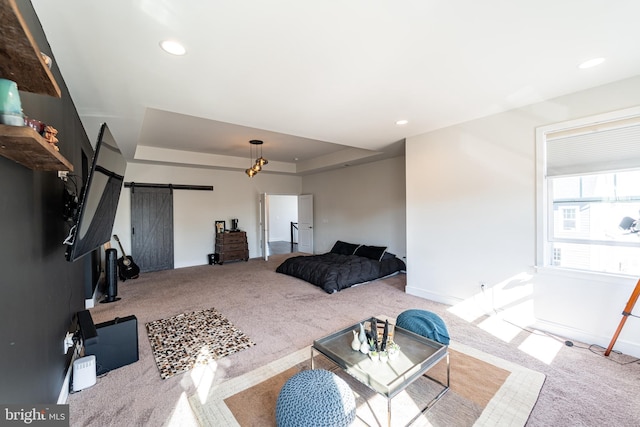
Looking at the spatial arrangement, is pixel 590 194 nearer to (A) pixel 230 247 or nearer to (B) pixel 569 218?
(B) pixel 569 218

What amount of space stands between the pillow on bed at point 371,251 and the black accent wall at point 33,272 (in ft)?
16.0

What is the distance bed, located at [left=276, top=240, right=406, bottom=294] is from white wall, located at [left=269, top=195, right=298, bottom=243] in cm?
559

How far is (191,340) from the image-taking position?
2900 mm

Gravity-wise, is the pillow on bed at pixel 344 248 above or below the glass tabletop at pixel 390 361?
above

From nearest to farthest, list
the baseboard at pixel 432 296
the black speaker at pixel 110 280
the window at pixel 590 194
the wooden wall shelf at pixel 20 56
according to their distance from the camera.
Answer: the wooden wall shelf at pixel 20 56
the window at pixel 590 194
the baseboard at pixel 432 296
the black speaker at pixel 110 280

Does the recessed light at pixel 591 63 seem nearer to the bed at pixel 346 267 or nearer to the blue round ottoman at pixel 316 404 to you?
the blue round ottoman at pixel 316 404

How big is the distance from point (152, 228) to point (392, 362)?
20.1ft

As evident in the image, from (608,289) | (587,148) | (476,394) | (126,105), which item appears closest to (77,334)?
(126,105)

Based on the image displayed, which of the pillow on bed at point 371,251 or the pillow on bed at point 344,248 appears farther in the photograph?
the pillow on bed at point 344,248

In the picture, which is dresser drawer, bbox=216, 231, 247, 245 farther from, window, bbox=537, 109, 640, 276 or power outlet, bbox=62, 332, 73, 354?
window, bbox=537, 109, 640, 276

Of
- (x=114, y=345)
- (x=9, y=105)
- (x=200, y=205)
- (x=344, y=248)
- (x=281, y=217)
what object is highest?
(x=9, y=105)

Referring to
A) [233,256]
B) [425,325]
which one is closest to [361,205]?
[233,256]

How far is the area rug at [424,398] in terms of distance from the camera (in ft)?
5.94

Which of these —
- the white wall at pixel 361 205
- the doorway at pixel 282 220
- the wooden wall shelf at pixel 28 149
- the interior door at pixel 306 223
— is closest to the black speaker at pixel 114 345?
the wooden wall shelf at pixel 28 149
